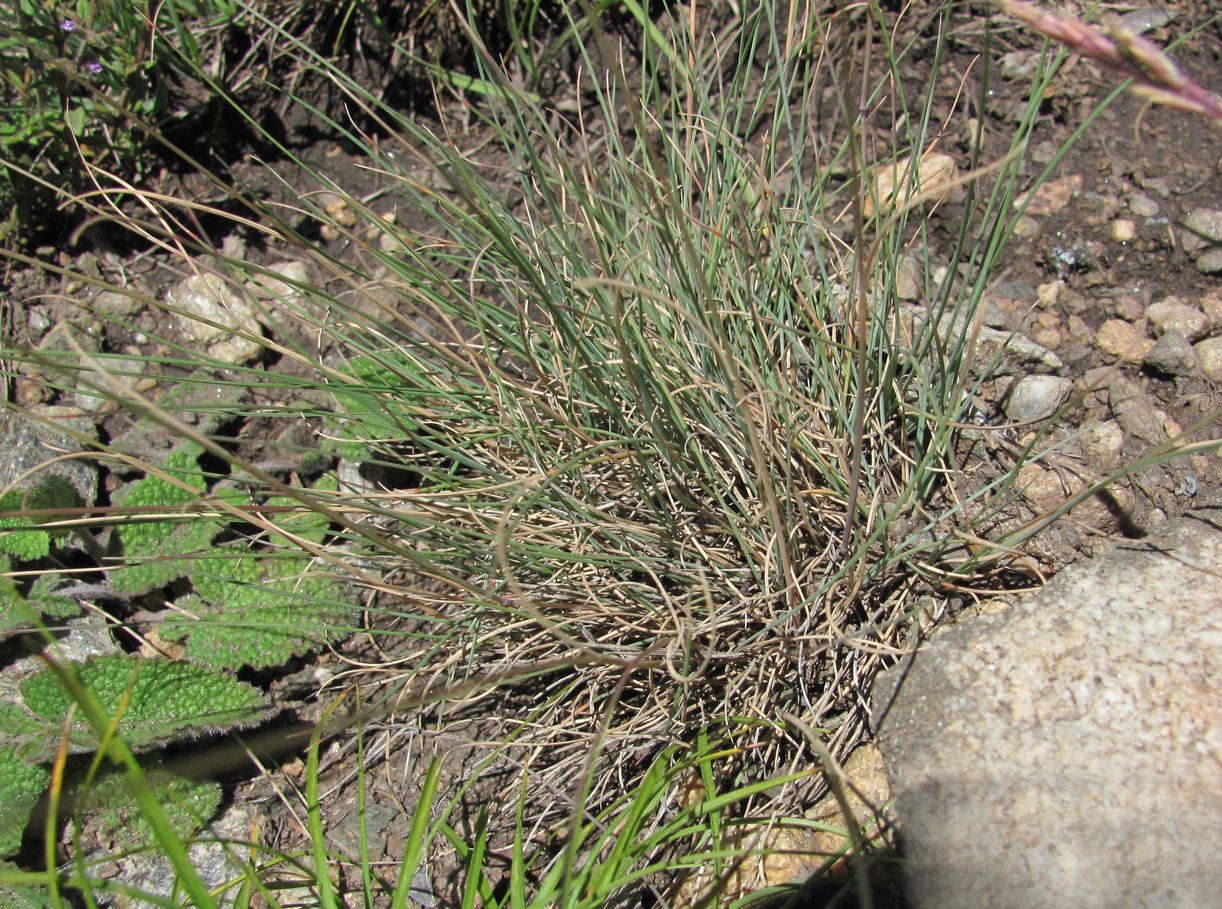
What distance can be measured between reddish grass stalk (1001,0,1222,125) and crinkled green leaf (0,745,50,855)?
1580 millimetres

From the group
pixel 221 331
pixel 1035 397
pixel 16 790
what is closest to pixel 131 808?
pixel 16 790

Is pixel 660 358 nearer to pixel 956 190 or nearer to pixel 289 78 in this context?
pixel 956 190

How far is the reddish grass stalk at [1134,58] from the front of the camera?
0.62 m

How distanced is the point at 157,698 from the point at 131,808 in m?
0.17

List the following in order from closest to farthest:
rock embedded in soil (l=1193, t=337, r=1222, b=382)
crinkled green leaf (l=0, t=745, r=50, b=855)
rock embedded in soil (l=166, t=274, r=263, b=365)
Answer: crinkled green leaf (l=0, t=745, r=50, b=855) → rock embedded in soil (l=1193, t=337, r=1222, b=382) → rock embedded in soil (l=166, t=274, r=263, b=365)

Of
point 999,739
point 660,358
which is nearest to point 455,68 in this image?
point 660,358

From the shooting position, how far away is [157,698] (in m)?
1.43

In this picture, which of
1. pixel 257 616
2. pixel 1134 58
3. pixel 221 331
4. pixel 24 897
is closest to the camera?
pixel 1134 58

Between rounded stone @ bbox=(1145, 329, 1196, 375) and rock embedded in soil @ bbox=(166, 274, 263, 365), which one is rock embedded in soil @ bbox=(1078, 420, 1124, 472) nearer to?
rounded stone @ bbox=(1145, 329, 1196, 375)

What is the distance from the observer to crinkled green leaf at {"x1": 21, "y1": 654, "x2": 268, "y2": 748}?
4.59ft

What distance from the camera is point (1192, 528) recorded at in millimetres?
1199

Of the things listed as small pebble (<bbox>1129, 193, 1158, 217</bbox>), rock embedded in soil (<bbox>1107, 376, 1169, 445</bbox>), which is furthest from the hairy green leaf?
small pebble (<bbox>1129, 193, 1158, 217</bbox>)

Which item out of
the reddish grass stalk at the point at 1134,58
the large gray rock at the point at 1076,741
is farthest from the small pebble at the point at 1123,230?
the reddish grass stalk at the point at 1134,58

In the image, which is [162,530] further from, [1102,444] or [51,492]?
[1102,444]
